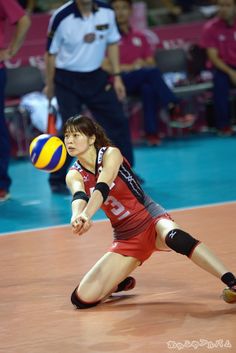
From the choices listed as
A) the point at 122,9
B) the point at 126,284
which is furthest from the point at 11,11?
the point at 126,284

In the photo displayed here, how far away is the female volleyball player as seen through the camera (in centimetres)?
587

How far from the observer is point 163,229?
19.8 feet

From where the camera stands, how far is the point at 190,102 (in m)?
15.2

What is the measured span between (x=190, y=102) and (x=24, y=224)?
6589mm

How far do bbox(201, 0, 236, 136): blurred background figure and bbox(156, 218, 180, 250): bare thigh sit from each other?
8.68 meters

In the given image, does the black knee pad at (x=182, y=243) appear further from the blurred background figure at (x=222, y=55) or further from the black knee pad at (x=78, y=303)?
the blurred background figure at (x=222, y=55)

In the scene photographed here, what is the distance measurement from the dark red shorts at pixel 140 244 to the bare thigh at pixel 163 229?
0.04m

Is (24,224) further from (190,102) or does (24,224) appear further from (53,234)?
(190,102)

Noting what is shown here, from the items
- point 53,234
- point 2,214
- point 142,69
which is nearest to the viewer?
point 53,234

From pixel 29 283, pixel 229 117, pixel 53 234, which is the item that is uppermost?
pixel 29 283

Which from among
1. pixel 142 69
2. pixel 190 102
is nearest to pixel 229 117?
pixel 190 102

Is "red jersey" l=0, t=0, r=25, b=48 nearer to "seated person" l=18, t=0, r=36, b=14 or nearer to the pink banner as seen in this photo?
the pink banner

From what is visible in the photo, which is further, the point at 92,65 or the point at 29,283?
the point at 92,65

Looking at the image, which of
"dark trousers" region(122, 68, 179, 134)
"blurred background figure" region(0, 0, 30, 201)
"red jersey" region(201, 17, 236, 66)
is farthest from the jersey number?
"red jersey" region(201, 17, 236, 66)
